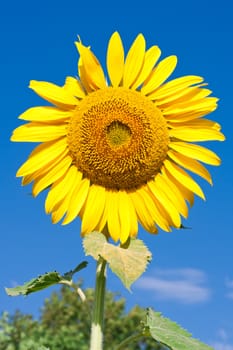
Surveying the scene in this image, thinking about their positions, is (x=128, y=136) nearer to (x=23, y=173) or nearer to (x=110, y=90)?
(x=110, y=90)

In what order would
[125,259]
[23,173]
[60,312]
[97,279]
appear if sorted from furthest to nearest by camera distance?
[60,312], [23,173], [97,279], [125,259]

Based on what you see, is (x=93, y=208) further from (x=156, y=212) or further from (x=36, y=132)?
(x=36, y=132)

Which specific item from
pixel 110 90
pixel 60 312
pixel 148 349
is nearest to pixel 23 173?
pixel 110 90

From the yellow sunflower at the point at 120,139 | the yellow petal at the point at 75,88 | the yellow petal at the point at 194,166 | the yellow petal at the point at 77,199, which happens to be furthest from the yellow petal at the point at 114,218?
the yellow petal at the point at 75,88

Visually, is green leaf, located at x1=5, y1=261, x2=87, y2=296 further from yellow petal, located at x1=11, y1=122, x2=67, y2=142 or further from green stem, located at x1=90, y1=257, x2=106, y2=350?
yellow petal, located at x1=11, y1=122, x2=67, y2=142

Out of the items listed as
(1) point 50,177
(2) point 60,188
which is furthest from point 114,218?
(1) point 50,177

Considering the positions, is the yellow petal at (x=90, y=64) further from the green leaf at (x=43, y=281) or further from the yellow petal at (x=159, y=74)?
the green leaf at (x=43, y=281)
